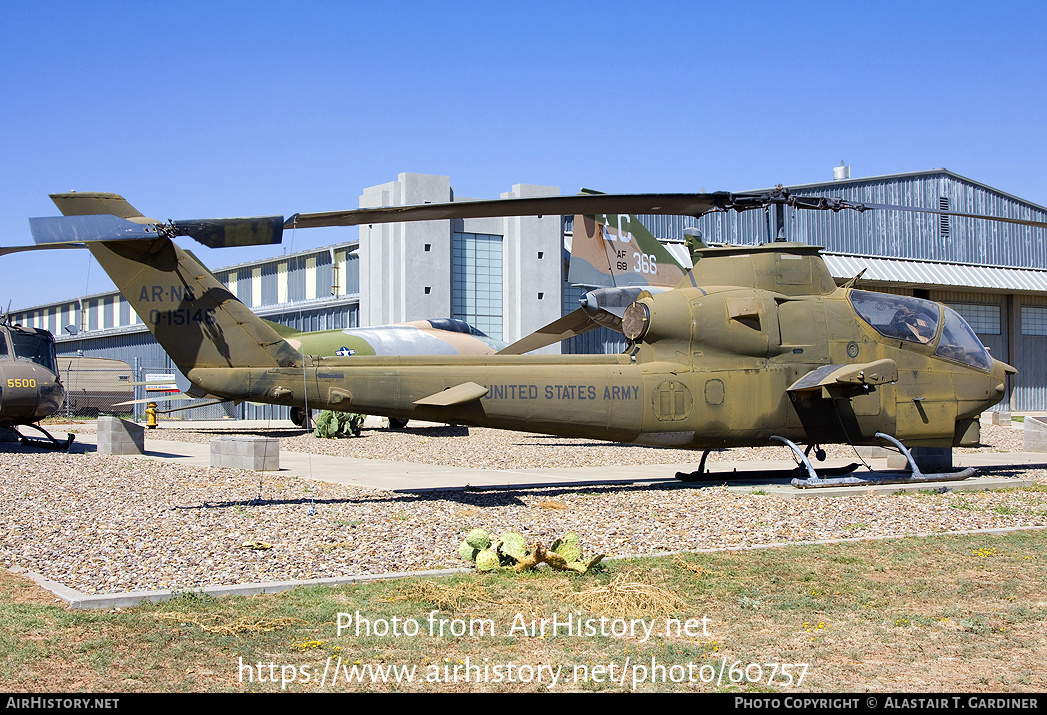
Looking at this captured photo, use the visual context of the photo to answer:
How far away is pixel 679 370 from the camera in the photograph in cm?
1180

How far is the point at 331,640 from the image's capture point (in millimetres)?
5383

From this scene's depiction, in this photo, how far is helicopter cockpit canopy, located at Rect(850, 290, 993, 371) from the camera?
41.0ft

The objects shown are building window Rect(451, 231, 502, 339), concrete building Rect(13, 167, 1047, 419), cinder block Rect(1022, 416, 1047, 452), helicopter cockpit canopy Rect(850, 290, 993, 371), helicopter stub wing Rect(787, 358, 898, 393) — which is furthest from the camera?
building window Rect(451, 231, 502, 339)

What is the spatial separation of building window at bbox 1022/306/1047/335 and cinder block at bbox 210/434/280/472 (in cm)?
4216

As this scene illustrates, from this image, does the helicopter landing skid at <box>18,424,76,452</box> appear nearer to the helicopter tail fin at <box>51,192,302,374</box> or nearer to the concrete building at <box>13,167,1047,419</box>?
the helicopter tail fin at <box>51,192,302,374</box>

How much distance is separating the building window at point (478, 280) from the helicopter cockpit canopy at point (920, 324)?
72.6 feet

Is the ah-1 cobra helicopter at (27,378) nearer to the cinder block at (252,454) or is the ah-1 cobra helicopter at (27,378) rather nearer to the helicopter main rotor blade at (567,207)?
the cinder block at (252,454)

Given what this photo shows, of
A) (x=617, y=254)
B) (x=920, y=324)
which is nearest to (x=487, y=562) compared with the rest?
(x=920, y=324)

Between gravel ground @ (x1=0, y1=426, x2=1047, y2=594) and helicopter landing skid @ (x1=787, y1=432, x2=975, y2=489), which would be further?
helicopter landing skid @ (x1=787, y1=432, x2=975, y2=489)

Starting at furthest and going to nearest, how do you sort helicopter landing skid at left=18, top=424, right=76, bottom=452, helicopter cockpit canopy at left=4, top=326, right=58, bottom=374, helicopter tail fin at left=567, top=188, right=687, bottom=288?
helicopter tail fin at left=567, top=188, right=687, bottom=288 → helicopter landing skid at left=18, top=424, right=76, bottom=452 → helicopter cockpit canopy at left=4, top=326, right=58, bottom=374

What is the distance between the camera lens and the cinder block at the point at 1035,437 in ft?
67.8

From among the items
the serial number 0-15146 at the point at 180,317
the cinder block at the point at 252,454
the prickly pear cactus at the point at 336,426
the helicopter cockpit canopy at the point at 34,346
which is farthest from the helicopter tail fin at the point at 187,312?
the prickly pear cactus at the point at 336,426

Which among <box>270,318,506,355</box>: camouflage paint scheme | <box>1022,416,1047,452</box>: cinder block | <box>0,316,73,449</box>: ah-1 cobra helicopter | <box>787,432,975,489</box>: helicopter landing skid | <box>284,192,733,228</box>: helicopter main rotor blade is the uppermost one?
<box>284,192,733,228</box>: helicopter main rotor blade

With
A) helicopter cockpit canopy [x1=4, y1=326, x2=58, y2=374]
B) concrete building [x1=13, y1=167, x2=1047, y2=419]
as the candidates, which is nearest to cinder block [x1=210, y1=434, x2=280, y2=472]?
helicopter cockpit canopy [x1=4, y1=326, x2=58, y2=374]
